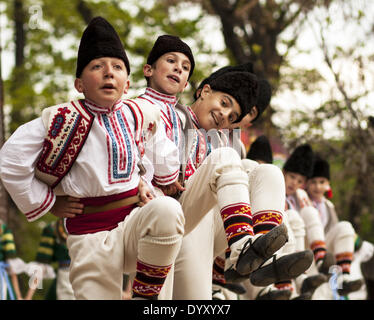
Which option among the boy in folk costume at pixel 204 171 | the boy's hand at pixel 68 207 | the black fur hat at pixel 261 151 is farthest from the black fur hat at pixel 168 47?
the black fur hat at pixel 261 151

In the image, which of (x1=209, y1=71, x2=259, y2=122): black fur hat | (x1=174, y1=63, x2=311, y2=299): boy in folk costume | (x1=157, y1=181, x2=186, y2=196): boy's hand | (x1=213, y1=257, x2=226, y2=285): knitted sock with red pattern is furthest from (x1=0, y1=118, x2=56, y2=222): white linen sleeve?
(x1=213, y1=257, x2=226, y2=285): knitted sock with red pattern

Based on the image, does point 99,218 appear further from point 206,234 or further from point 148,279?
point 206,234

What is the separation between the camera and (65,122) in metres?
3.02

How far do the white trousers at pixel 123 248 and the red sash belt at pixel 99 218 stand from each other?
4cm

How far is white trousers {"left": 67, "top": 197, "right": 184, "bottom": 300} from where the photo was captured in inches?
112

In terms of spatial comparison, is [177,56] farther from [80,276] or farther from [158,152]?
[80,276]

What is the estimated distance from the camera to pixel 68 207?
122 inches

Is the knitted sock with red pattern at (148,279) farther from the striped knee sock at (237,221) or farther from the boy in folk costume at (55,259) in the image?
the boy in folk costume at (55,259)

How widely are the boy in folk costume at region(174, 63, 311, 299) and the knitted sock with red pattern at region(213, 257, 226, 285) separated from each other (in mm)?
634

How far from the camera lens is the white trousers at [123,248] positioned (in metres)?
2.83

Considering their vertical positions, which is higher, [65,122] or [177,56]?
[177,56]

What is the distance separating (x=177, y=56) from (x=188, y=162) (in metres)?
0.68
